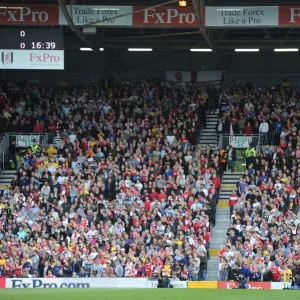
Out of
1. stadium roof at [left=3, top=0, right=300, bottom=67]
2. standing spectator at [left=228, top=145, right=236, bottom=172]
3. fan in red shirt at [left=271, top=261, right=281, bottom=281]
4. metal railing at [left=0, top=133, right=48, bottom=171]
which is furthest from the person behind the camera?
metal railing at [left=0, top=133, right=48, bottom=171]

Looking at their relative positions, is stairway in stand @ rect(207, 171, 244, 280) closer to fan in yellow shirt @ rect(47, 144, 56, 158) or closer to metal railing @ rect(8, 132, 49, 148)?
fan in yellow shirt @ rect(47, 144, 56, 158)

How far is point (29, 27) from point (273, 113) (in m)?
13.7

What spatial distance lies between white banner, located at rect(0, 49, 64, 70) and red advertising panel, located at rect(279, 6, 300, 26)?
9269 mm

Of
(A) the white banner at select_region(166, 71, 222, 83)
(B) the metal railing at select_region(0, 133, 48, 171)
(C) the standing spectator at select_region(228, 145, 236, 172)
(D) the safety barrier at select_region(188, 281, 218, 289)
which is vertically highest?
(A) the white banner at select_region(166, 71, 222, 83)

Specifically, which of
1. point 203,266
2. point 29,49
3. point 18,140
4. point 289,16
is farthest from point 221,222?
point 18,140

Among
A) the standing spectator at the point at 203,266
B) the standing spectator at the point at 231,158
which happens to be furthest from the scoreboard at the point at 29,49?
the standing spectator at the point at 231,158

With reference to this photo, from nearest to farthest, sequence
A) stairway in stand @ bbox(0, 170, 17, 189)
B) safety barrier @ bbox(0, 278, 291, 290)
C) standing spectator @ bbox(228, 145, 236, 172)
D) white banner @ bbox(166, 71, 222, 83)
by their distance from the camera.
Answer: safety barrier @ bbox(0, 278, 291, 290) < standing spectator @ bbox(228, 145, 236, 172) < stairway in stand @ bbox(0, 170, 17, 189) < white banner @ bbox(166, 71, 222, 83)

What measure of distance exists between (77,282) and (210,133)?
14168 millimetres

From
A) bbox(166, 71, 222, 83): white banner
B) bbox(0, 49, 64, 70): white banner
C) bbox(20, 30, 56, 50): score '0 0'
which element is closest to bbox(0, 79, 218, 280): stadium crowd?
bbox(166, 71, 222, 83): white banner

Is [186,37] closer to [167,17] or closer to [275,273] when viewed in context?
[167,17]

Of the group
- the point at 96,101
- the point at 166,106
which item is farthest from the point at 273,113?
the point at 96,101

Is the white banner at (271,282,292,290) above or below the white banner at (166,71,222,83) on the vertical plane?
below

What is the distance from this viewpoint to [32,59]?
1341 inches

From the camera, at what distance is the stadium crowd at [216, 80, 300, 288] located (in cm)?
3400
